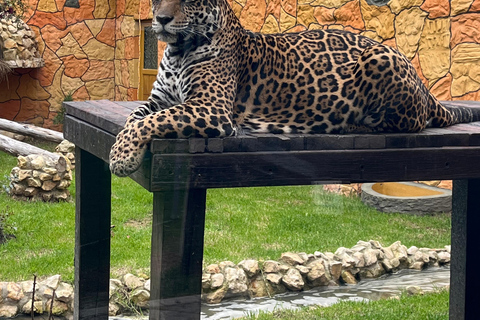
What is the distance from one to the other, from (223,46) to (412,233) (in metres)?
4.04

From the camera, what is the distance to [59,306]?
4219mm

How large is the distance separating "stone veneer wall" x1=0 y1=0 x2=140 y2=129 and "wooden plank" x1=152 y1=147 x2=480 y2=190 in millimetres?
9082

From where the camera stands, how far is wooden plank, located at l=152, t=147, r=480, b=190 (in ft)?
7.00

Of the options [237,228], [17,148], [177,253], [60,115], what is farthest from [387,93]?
[60,115]

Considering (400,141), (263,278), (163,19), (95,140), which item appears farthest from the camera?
(263,278)

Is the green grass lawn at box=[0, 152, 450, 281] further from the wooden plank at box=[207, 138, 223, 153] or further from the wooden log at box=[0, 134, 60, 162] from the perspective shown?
the wooden plank at box=[207, 138, 223, 153]

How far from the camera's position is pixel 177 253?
2217mm

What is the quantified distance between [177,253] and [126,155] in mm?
355

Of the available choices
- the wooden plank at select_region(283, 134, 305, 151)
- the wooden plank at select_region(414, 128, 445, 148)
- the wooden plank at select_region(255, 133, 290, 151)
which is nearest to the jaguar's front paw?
the wooden plank at select_region(255, 133, 290, 151)

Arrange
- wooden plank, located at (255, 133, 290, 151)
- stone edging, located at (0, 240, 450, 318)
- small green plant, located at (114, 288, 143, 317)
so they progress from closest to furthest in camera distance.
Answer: wooden plank, located at (255, 133, 290, 151) < stone edging, located at (0, 240, 450, 318) < small green plant, located at (114, 288, 143, 317)

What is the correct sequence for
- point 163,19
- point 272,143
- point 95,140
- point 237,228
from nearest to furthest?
point 272,143, point 163,19, point 95,140, point 237,228

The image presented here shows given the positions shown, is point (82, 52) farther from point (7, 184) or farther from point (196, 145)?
point (196, 145)

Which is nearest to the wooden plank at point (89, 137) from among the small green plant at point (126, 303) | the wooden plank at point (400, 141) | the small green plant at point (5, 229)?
the wooden plank at point (400, 141)

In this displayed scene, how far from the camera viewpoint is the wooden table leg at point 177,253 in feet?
7.17
